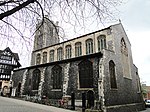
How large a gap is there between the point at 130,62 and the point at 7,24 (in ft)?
70.8

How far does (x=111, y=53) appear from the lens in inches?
736

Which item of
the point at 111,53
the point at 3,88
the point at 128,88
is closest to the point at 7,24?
the point at 111,53

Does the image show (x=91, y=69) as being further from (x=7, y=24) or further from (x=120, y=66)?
(x=7, y=24)

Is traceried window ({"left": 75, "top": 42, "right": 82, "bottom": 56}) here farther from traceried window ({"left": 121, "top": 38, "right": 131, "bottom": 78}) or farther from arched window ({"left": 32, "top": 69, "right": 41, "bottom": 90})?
arched window ({"left": 32, "top": 69, "right": 41, "bottom": 90})

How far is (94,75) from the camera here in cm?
1748

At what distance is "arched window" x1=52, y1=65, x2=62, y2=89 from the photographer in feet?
69.2

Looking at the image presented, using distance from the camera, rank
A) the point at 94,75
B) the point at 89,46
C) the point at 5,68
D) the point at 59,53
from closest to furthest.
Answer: the point at 94,75
the point at 89,46
the point at 59,53
the point at 5,68

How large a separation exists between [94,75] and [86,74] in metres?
1.21

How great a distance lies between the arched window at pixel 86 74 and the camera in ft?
58.5

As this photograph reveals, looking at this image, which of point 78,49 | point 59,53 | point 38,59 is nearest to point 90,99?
point 78,49

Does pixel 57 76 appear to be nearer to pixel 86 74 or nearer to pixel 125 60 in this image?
Answer: pixel 86 74

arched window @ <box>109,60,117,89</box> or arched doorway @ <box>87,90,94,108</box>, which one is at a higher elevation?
arched window @ <box>109,60,117,89</box>

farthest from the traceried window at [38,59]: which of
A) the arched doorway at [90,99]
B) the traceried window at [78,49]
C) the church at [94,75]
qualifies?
the arched doorway at [90,99]

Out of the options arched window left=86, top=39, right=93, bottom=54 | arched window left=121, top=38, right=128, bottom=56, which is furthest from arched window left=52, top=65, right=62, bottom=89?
arched window left=121, top=38, right=128, bottom=56
